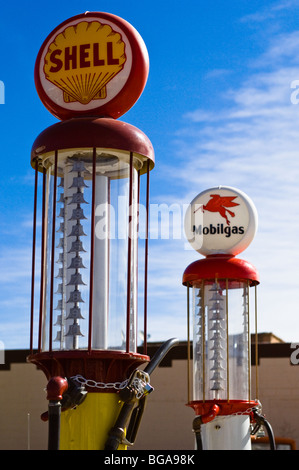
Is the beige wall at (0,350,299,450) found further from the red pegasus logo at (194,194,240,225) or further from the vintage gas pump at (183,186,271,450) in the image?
the red pegasus logo at (194,194,240,225)

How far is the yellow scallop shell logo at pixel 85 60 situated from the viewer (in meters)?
8.16

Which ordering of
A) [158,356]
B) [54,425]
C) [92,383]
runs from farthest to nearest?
1. [158,356]
2. [92,383]
3. [54,425]

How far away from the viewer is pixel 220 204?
36.8 feet

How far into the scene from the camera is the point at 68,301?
306 inches

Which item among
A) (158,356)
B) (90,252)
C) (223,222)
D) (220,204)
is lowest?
(158,356)

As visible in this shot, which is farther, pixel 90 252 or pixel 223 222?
pixel 223 222

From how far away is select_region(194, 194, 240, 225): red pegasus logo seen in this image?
1118 cm

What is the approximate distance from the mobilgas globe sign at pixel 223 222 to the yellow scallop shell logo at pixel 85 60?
3442 millimetres

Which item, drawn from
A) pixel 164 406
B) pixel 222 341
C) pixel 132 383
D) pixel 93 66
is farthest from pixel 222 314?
pixel 164 406

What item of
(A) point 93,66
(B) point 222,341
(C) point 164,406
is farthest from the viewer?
(C) point 164,406

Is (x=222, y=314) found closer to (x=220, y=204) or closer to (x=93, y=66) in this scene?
(x=220, y=204)

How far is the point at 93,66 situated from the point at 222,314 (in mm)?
4241

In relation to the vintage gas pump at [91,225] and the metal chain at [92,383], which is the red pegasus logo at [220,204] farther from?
the metal chain at [92,383]
